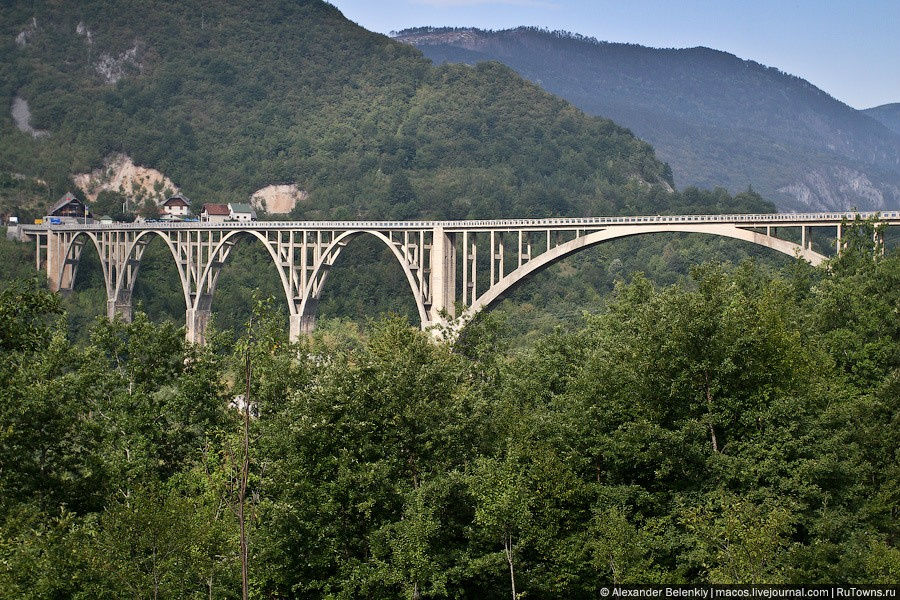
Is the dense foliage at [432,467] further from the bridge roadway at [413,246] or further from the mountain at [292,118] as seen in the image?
the mountain at [292,118]

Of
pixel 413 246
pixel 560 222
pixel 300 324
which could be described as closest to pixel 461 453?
pixel 560 222

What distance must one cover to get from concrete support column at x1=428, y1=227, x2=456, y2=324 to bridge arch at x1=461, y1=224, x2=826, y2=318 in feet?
6.64

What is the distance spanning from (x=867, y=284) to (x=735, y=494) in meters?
17.5

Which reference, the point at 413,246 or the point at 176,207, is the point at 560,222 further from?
the point at 176,207

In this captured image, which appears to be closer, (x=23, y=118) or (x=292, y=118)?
(x=23, y=118)

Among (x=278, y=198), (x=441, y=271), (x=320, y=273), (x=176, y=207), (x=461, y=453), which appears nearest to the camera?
(x=461, y=453)

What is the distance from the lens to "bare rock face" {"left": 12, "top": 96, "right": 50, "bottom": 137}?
446 feet

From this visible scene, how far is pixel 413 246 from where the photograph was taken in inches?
2726

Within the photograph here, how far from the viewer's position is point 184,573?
82.0 feet

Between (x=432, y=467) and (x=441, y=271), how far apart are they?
39308 mm

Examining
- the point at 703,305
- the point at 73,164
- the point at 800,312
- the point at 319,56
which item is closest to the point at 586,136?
the point at 319,56

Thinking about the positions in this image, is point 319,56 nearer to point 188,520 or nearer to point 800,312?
point 800,312

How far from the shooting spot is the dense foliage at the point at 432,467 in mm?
25391

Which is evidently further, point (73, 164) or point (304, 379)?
point (73, 164)
